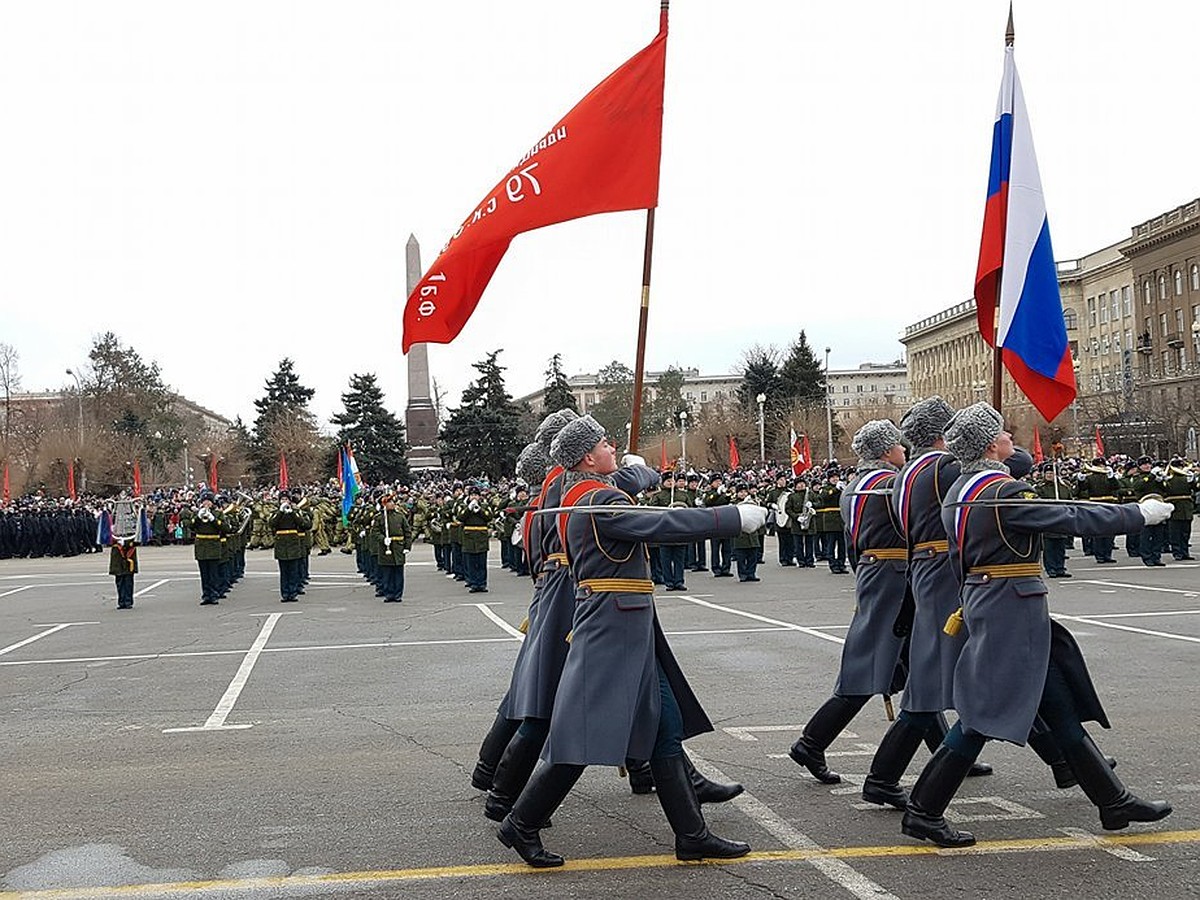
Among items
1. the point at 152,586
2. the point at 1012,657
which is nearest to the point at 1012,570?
the point at 1012,657

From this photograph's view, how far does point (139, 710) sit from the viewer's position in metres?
10.3

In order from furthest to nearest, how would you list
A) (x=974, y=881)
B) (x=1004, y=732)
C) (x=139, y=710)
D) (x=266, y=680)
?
(x=266, y=680) < (x=139, y=710) < (x=1004, y=732) < (x=974, y=881)

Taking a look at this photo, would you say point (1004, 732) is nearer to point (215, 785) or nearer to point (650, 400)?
point (215, 785)

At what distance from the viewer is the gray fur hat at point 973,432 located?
6234mm

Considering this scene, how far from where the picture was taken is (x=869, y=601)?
23.5 feet

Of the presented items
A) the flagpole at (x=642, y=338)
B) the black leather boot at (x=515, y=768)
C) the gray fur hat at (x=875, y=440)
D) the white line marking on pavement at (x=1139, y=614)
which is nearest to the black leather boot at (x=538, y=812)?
the black leather boot at (x=515, y=768)

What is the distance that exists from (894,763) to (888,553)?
126cm

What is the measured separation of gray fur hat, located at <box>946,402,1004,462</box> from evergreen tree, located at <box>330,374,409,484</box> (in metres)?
60.9

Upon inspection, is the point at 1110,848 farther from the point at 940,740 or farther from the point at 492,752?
the point at 492,752

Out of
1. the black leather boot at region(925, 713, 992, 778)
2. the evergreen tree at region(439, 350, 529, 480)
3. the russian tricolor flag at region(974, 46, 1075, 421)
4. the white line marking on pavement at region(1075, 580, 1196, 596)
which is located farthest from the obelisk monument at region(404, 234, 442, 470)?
the black leather boot at region(925, 713, 992, 778)

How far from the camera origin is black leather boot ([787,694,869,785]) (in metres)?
6.91

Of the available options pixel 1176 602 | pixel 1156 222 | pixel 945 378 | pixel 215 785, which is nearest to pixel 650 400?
pixel 945 378

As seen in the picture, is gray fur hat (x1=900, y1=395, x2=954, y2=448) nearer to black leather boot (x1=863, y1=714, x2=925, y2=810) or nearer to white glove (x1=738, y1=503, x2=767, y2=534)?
black leather boot (x1=863, y1=714, x2=925, y2=810)

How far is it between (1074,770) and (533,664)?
A: 2533 mm
